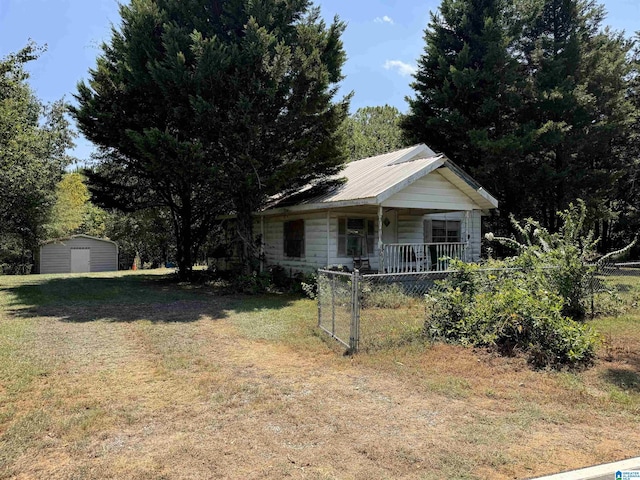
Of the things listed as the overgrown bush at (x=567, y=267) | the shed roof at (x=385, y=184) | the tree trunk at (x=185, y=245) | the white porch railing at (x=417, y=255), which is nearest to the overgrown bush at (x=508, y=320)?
the overgrown bush at (x=567, y=267)

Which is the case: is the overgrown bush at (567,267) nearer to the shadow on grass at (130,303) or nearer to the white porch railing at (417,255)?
the white porch railing at (417,255)

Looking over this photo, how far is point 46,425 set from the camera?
3709 mm

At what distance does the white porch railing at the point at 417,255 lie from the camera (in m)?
13.5

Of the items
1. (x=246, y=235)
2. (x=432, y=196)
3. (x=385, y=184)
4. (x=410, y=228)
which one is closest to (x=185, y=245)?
(x=246, y=235)

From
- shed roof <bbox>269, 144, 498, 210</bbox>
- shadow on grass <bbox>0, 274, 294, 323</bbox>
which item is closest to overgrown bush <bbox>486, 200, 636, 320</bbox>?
shed roof <bbox>269, 144, 498, 210</bbox>

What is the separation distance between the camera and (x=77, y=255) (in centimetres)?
2898

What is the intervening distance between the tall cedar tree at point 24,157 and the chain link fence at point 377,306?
12730 millimetres

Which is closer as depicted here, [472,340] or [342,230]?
[472,340]

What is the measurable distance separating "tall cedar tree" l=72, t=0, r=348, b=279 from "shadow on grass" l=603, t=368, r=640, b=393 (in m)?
9.47

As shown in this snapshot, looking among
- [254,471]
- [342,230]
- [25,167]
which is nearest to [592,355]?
[254,471]

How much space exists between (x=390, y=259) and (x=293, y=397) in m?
9.62

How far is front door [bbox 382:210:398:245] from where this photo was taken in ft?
49.6

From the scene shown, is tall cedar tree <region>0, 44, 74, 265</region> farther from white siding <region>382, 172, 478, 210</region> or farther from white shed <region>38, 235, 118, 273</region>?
white siding <region>382, 172, 478, 210</region>

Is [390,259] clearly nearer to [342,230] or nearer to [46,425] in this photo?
[342,230]
